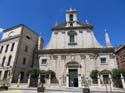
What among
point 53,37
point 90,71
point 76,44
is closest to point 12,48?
point 53,37

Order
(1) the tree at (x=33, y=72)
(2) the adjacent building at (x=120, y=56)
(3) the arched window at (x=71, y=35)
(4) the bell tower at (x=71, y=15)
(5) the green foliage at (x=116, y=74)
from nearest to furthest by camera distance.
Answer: (5) the green foliage at (x=116, y=74), (1) the tree at (x=33, y=72), (2) the adjacent building at (x=120, y=56), (3) the arched window at (x=71, y=35), (4) the bell tower at (x=71, y=15)

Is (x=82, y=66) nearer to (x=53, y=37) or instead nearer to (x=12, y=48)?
(x=53, y=37)

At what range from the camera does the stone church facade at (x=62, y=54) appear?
24.0 meters

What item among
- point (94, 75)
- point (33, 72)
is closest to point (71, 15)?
point (94, 75)

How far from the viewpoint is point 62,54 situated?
1032 inches

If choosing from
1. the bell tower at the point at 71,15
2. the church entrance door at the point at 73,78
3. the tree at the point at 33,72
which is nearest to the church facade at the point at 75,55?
the church entrance door at the point at 73,78

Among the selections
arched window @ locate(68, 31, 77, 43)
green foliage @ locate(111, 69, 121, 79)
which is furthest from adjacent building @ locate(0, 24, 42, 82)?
green foliage @ locate(111, 69, 121, 79)

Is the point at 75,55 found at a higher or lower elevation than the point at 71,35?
lower

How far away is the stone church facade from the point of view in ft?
78.9

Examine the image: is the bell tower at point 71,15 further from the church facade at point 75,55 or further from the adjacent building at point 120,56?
the adjacent building at point 120,56

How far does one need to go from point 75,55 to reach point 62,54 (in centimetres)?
278

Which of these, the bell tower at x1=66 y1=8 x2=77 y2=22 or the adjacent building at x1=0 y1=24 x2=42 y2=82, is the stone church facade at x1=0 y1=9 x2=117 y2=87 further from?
the bell tower at x1=66 y1=8 x2=77 y2=22

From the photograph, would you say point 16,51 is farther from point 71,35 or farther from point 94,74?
point 94,74

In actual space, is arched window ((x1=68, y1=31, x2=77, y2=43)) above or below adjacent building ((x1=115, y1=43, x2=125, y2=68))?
above
